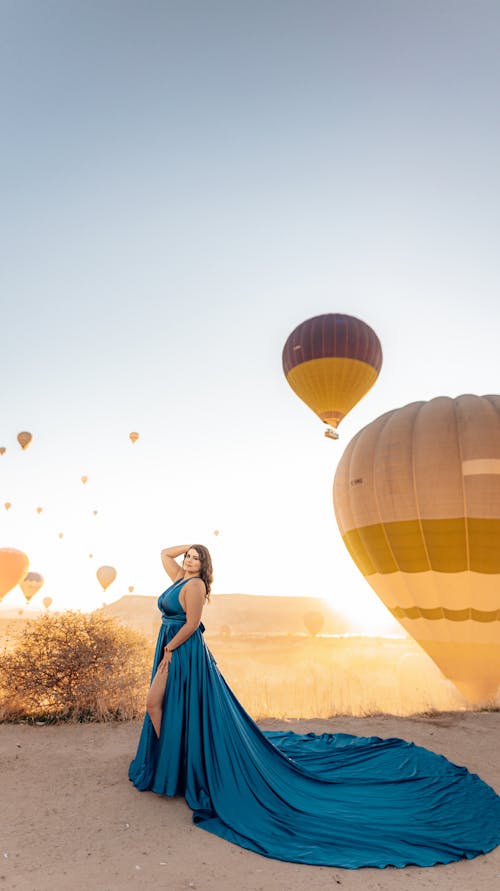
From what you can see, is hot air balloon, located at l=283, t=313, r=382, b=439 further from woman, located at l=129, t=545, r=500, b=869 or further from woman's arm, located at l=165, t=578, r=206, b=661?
woman's arm, located at l=165, t=578, r=206, b=661

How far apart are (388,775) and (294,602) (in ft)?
270

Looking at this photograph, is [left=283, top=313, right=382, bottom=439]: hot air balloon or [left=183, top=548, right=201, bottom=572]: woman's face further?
[left=283, top=313, right=382, bottom=439]: hot air balloon

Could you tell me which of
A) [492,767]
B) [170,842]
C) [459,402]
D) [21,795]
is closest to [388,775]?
[492,767]

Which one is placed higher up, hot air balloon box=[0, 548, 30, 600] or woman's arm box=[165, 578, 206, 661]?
woman's arm box=[165, 578, 206, 661]

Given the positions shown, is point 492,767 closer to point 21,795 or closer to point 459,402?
point 21,795

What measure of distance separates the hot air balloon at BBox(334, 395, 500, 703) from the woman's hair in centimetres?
744

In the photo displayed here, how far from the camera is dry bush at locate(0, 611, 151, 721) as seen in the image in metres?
7.64

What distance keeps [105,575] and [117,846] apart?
39.2 meters

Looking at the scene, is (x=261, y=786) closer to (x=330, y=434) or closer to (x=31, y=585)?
(x=330, y=434)

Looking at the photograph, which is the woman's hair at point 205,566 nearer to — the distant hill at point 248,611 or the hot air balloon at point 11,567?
the hot air balloon at point 11,567

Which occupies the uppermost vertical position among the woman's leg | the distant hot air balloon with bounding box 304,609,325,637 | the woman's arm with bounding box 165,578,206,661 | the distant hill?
the woman's arm with bounding box 165,578,206,661

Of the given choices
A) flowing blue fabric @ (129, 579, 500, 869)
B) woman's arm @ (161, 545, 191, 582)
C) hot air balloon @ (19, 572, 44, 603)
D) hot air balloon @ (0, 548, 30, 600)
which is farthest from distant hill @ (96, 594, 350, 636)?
woman's arm @ (161, 545, 191, 582)

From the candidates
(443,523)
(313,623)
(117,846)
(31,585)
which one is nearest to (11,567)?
(31,585)

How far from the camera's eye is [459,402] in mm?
11992
